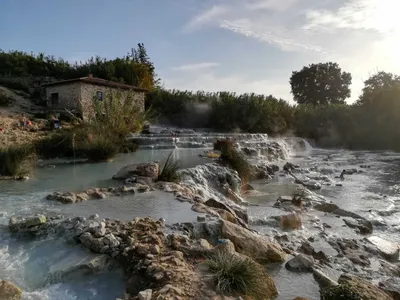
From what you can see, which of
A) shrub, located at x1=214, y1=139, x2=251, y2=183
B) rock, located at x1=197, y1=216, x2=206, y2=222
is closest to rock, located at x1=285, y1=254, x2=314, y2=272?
rock, located at x1=197, y1=216, x2=206, y2=222

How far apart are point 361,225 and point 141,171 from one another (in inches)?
193

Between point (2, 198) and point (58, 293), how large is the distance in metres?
3.76

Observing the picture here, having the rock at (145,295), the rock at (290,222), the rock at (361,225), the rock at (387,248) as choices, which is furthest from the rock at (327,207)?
the rock at (145,295)

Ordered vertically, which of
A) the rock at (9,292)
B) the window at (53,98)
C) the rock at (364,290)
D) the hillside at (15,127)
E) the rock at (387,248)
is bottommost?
the rock at (387,248)

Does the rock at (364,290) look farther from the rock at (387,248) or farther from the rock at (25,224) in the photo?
the rock at (25,224)

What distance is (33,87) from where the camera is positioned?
2684cm

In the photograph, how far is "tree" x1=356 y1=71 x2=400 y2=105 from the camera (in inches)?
1144

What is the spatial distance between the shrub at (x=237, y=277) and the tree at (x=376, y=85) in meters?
29.8

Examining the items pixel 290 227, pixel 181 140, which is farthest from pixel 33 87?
pixel 290 227

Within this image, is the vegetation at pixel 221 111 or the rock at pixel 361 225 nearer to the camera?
the rock at pixel 361 225

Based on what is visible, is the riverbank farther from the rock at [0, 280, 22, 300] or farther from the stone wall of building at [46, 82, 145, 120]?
the stone wall of building at [46, 82, 145, 120]

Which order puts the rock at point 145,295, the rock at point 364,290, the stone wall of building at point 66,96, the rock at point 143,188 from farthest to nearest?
the stone wall of building at point 66,96 < the rock at point 143,188 < the rock at point 364,290 < the rock at point 145,295

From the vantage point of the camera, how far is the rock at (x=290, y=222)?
246 inches

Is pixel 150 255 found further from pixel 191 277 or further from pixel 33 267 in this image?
pixel 33 267
